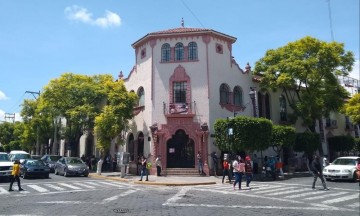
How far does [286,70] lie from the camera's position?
27.7 m

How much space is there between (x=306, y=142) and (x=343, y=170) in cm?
949

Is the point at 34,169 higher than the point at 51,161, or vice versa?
the point at 51,161

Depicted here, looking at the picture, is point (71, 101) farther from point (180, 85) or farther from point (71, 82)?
point (180, 85)

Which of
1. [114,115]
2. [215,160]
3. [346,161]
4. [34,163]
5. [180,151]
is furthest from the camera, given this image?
[114,115]

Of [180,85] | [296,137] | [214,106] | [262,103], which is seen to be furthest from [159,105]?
[296,137]

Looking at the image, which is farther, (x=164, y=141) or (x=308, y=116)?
(x=308, y=116)

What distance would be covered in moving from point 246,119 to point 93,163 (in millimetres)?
17674

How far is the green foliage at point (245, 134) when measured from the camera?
2277 centimetres

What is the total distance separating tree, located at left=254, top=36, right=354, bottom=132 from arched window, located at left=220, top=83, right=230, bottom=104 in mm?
3919

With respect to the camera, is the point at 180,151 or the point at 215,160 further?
the point at 180,151

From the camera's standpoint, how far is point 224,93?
27875 mm

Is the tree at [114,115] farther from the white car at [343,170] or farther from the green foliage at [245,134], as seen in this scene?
the white car at [343,170]

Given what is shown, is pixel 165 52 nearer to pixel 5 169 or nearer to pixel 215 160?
pixel 215 160

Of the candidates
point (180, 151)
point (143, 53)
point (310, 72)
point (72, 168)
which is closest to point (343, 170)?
point (310, 72)
